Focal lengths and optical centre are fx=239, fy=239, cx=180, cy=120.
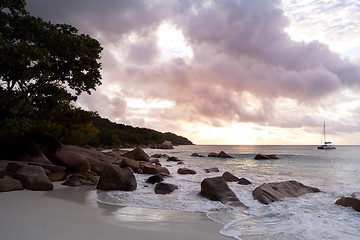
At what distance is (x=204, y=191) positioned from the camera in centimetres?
988

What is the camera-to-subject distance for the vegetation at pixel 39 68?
39.9ft

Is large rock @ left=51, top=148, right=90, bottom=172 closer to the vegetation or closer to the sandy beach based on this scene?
the vegetation

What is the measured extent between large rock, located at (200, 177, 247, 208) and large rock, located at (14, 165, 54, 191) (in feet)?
20.6

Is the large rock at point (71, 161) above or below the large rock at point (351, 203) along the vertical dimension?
above

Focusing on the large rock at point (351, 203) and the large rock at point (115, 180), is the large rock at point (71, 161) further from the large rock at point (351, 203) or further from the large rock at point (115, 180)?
the large rock at point (351, 203)

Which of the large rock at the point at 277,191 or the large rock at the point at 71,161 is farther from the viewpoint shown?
the large rock at the point at 71,161

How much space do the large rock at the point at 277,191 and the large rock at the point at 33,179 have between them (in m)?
8.41

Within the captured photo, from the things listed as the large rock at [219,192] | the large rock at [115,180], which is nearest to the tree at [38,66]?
the large rock at [115,180]

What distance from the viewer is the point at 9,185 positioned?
8.63 meters

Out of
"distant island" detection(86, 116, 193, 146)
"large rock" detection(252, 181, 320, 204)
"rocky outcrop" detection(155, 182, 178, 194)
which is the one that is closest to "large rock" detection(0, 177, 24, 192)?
"rocky outcrop" detection(155, 182, 178, 194)

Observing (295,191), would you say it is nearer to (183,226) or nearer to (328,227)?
(328,227)

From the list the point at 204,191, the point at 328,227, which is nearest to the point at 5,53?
the point at 204,191

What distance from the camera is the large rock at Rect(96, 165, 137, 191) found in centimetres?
1035

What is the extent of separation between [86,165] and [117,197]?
24.4ft
